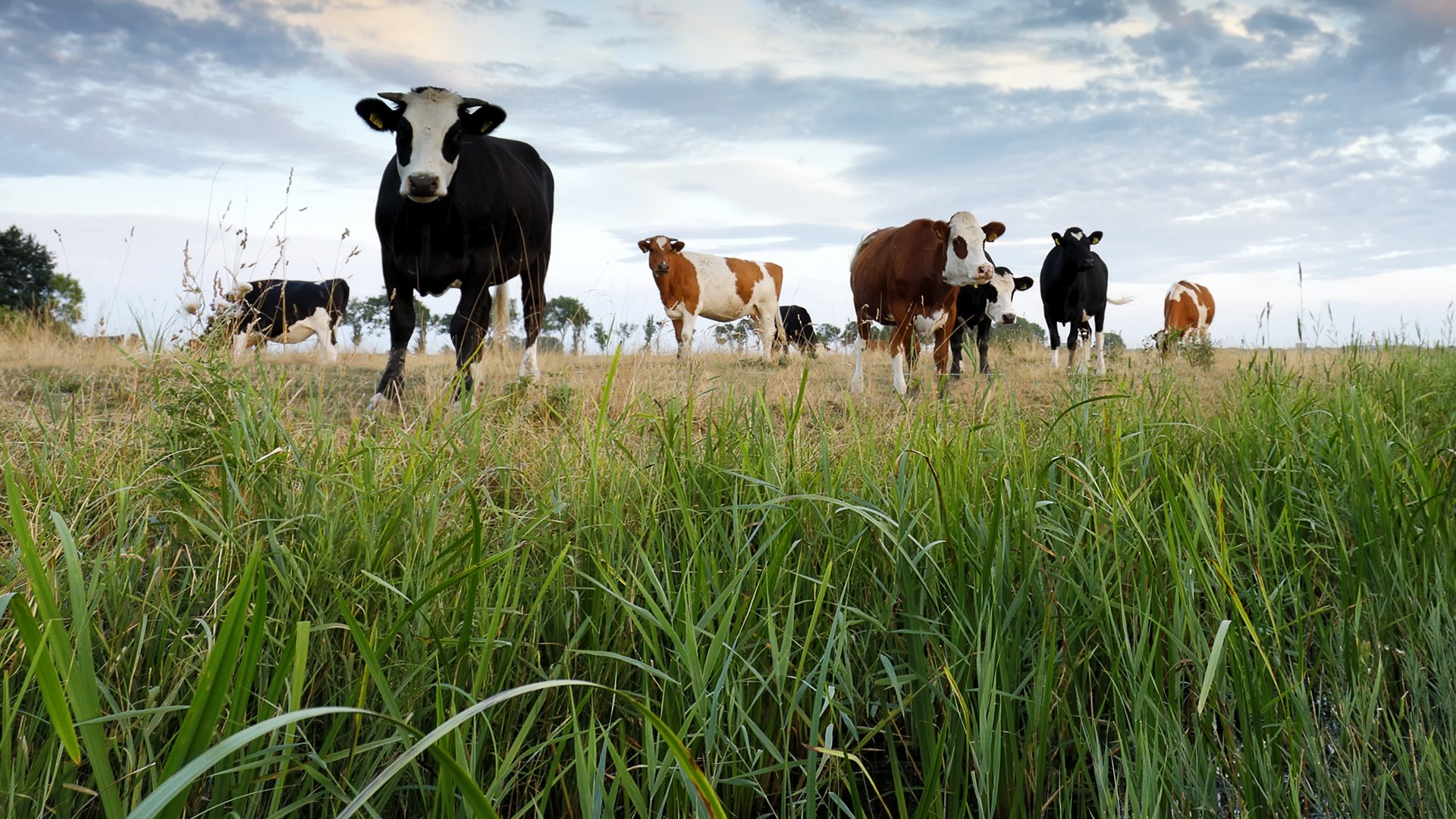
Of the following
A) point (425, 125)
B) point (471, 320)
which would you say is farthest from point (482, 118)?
point (471, 320)

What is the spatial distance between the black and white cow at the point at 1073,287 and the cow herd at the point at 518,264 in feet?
0.08

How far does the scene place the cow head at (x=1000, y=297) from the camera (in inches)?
469

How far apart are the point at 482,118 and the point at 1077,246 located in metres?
8.82

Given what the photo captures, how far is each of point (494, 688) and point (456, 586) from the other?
35cm

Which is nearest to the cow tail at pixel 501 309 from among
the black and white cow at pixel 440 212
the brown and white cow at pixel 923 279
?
the black and white cow at pixel 440 212

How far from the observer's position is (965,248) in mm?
8852

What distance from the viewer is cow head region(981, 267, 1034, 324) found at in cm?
1192

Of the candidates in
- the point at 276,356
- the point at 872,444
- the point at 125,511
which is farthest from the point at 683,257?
the point at 125,511

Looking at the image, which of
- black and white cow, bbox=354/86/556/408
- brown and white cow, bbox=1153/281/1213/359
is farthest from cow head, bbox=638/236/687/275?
brown and white cow, bbox=1153/281/1213/359

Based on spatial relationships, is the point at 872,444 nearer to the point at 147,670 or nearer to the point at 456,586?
the point at 456,586

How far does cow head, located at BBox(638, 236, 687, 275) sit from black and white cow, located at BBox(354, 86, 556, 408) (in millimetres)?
6906

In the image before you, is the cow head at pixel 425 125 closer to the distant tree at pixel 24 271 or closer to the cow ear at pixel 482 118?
the cow ear at pixel 482 118

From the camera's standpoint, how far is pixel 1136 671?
1919 millimetres

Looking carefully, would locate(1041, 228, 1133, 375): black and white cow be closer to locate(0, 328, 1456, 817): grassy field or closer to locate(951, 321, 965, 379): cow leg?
locate(951, 321, 965, 379): cow leg
